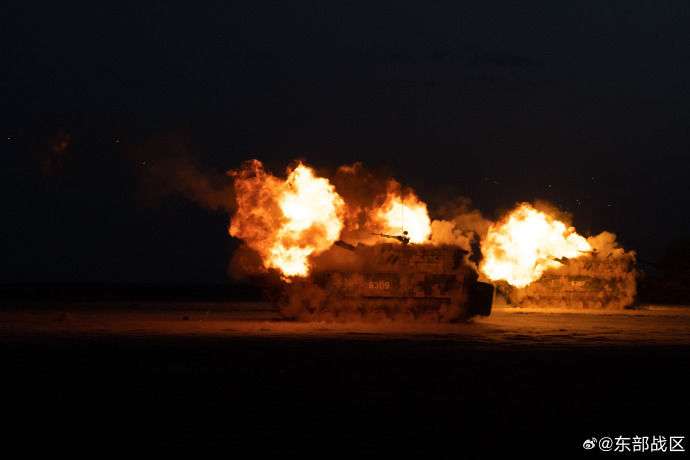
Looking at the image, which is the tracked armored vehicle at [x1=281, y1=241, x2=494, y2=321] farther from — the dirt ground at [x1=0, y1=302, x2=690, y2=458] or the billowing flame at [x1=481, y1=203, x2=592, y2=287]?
the billowing flame at [x1=481, y1=203, x2=592, y2=287]

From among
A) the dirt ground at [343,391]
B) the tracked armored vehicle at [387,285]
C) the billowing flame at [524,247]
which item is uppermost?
the billowing flame at [524,247]

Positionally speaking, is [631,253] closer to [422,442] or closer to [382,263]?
→ [382,263]

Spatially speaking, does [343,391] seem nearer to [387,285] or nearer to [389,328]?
[389,328]

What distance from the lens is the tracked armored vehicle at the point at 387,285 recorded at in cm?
4422

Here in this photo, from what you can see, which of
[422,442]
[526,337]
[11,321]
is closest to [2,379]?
[422,442]

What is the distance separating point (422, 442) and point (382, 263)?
29.9 metres

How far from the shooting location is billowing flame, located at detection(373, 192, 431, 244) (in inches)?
1943

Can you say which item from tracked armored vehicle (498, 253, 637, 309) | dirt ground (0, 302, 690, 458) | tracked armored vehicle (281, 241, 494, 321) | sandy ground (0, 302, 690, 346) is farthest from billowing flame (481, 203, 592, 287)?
dirt ground (0, 302, 690, 458)

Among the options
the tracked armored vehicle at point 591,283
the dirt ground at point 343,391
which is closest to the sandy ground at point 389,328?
the dirt ground at point 343,391

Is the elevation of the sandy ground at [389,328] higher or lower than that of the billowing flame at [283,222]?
lower

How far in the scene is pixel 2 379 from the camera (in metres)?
21.7

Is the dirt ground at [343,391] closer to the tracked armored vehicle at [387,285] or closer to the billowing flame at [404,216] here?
the tracked armored vehicle at [387,285]

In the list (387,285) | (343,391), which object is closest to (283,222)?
(387,285)

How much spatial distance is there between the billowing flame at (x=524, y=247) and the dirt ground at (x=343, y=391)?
2956cm
